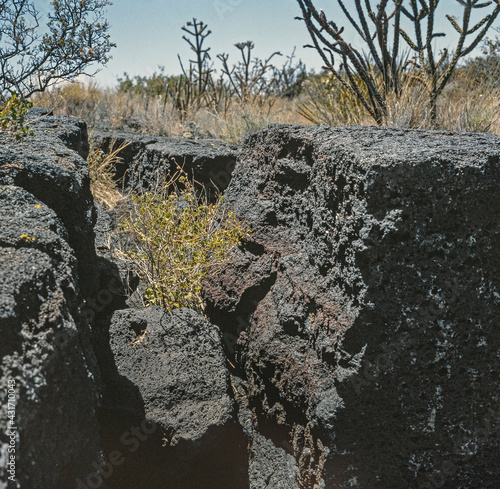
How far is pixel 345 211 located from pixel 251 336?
105cm

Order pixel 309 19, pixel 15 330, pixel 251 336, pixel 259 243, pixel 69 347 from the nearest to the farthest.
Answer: pixel 15 330 → pixel 69 347 → pixel 251 336 → pixel 259 243 → pixel 309 19

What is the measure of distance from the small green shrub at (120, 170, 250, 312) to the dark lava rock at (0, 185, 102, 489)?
1.45 meters

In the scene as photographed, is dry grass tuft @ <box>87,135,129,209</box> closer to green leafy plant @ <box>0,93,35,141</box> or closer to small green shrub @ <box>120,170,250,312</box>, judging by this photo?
small green shrub @ <box>120,170,250,312</box>

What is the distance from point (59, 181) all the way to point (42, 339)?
1072 millimetres

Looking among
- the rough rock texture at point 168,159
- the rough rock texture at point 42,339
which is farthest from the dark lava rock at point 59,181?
the rough rock texture at point 168,159

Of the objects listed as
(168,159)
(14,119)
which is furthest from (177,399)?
(168,159)

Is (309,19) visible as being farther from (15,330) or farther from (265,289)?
(15,330)

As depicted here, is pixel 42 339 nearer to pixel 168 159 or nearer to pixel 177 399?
pixel 177 399

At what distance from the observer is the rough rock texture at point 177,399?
2551mm

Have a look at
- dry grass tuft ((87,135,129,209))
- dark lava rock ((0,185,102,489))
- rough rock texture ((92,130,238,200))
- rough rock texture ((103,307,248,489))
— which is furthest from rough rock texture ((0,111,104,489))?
dry grass tuft ((87,135,129,209))

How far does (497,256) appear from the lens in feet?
7.47

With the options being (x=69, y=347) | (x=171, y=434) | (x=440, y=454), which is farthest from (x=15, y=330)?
(x=440, y=454)

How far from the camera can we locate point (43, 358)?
169 cm

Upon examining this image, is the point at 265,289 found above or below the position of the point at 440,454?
above
